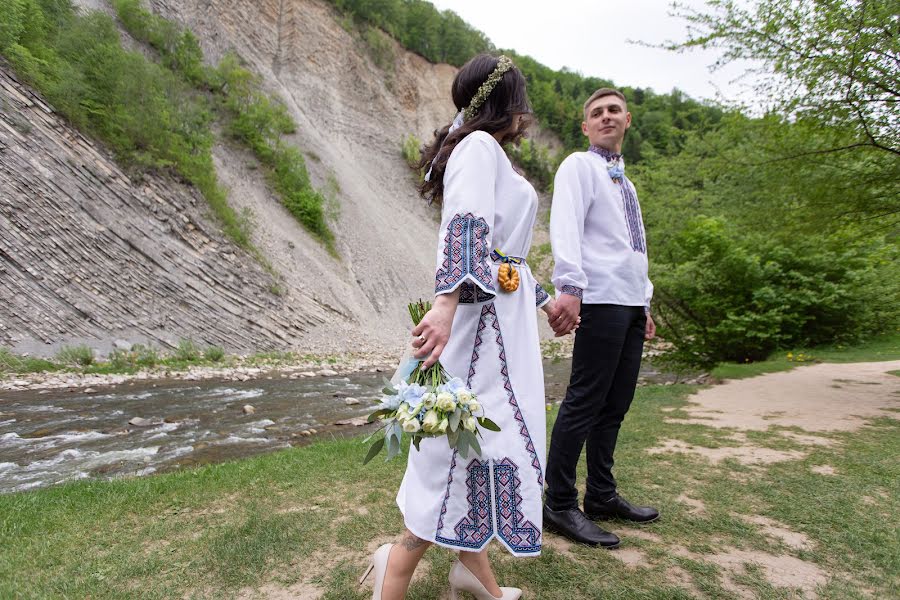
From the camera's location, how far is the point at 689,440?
4289 millimetres

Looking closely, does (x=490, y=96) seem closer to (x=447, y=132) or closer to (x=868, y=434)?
(x=447, y=132)

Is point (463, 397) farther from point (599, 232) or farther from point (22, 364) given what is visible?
point (22, 364)

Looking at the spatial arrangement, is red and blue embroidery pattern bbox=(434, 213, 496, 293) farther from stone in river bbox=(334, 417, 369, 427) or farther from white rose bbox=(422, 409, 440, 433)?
stone in river bbox=(334, 417, 369, 427)

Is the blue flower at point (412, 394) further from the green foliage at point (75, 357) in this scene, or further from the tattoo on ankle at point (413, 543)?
the green foliage at point (75, 357)

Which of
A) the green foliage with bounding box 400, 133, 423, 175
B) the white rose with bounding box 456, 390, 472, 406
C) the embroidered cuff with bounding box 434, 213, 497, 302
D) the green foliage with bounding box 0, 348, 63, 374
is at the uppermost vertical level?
the green foliage with bounding box 400, 133, 423, 175

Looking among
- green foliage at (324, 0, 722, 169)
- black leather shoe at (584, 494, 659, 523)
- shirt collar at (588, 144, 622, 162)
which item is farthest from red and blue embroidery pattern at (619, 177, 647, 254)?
green foliage at (324, 0, 722, 169)

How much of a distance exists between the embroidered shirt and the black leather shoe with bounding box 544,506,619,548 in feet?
3.27

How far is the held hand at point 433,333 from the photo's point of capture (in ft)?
5.05

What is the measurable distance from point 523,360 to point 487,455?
1.09 feet

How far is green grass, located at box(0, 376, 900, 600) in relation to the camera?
78.0 inches

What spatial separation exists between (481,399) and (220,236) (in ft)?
54.3

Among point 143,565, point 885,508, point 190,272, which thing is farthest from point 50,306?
point 885,508

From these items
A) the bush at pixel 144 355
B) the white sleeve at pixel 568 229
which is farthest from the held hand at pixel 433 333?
the bush at pixel 144 355

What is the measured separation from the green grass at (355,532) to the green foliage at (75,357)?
890 centimetres
